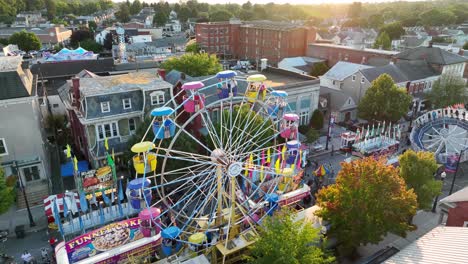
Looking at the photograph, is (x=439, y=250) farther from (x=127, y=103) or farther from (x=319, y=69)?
(x=319, y=69)

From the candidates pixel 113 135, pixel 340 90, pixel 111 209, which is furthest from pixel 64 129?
pixel 340 90

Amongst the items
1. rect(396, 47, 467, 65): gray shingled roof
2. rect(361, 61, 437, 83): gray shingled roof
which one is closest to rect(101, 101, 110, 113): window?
rect(361, 61, 437, 83): gray shingled roof

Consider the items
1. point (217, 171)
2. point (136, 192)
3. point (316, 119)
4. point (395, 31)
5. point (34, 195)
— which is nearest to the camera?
point (136, 192)

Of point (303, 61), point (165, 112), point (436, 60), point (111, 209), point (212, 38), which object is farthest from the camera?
point (212, 38)

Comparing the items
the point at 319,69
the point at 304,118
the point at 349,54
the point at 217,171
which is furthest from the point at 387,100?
the point at 217,171

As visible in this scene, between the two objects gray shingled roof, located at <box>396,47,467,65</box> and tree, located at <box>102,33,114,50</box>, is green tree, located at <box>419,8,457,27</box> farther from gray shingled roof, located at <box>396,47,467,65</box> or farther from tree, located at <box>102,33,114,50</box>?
tree, located at <box>102,33,114,50</box>

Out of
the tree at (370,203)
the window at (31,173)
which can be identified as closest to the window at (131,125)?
the window at (31,173)

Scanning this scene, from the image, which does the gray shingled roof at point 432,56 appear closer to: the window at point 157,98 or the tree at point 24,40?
the window at point 157,98

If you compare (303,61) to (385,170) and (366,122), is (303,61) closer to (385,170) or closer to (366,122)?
(366,122)
